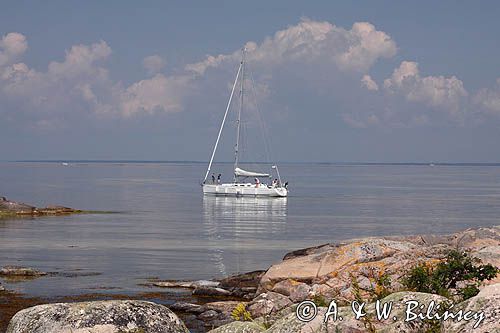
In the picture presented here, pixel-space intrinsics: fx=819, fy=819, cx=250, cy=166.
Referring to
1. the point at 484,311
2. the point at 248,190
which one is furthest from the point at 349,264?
the point at 248,190

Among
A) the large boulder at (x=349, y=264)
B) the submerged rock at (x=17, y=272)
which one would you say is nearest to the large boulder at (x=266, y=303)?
the large boulder at (x=349, y=264)

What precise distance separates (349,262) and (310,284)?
1436 mm

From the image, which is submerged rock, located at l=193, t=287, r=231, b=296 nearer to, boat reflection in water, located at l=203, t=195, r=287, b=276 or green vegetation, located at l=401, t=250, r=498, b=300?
boat reflection in water, located at l=203, t=195, r=287, b=276

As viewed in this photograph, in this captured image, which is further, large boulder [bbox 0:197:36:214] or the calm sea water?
large boulder [bbox 0:197:36:214]

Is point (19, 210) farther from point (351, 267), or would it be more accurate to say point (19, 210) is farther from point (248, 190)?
point (351, 267)

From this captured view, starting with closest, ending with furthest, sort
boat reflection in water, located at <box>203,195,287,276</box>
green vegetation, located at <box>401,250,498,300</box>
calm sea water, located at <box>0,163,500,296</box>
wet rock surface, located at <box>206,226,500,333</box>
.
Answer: green vegetation, located at <box>401,250,498,300</box>
wet rock surface, located at <box>206,226,500,333</box>
calm sea water, located at <box>0,163,500,296</box>
boat reflection in water, located at <box>203,195,287,276</box>

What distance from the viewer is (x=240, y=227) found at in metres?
61.8

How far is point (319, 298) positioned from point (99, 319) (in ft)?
10.6

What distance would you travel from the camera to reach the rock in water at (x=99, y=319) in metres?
11.8

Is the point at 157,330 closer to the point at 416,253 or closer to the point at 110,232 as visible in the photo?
the point at 416,253

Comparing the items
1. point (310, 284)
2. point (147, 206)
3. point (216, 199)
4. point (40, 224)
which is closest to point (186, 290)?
point (310, 284)

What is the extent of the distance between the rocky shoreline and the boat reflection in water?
30.4ft

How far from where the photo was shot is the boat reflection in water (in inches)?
1544

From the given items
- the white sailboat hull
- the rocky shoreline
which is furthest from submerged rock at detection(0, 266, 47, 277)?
the white sailboat hull
